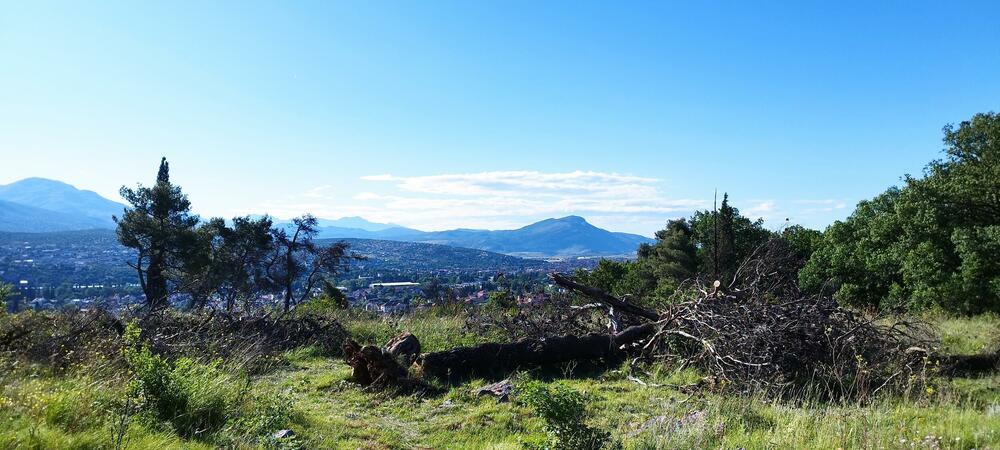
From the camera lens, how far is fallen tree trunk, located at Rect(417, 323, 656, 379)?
27.7 feet

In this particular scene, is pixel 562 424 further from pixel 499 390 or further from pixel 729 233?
pixel 729 233

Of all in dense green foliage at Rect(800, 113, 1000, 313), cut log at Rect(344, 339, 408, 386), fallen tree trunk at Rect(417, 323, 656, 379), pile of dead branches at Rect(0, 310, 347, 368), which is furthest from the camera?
dense green foliage at Rect(800, 113, 1000, 313)

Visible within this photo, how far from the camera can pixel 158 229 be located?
2559 cm

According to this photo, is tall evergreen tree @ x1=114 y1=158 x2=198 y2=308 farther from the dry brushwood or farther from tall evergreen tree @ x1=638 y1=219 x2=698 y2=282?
tall evergreen tree @ x1=638 y1=219 x2=698 y2=282

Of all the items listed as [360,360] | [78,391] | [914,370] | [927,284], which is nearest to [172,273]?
[360,360]

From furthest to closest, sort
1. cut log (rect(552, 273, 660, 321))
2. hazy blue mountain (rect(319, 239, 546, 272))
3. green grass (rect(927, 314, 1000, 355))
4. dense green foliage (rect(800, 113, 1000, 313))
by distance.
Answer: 1. hazy blue mountain (rect(319, 239, 546, 272))
2. dense green foliage (rect(800, 113, 1000, 313))
3. cut log (rect(552, 273, 660, 321))
4. green grass (rect(927, 314, 1000, 355))

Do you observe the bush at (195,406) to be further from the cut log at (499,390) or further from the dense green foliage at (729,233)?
the dense green foliage at (729,233)

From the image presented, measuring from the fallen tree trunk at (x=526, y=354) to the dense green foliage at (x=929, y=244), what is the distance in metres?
5.92

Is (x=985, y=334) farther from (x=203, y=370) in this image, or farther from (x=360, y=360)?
(x=203, y=370)

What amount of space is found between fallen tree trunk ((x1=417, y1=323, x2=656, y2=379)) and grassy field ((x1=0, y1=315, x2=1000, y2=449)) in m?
0.57

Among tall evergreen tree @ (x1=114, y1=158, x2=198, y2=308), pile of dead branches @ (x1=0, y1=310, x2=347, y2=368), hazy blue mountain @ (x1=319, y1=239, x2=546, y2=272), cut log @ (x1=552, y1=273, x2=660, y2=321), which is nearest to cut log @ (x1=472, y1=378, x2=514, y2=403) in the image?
cut log @ (x1=552, y1=273, x2=660, y2=321)

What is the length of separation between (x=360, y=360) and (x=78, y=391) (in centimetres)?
380

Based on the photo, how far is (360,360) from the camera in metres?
7.93

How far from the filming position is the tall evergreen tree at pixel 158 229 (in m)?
25.0
